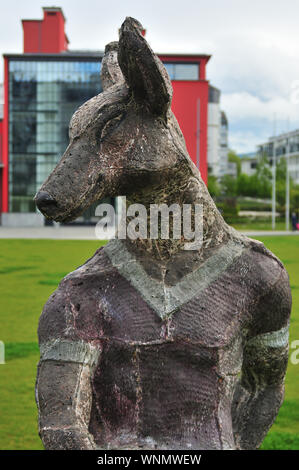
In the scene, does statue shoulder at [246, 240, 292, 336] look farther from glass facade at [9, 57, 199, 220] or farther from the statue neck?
glass facade at [9, 57, 199, 220]

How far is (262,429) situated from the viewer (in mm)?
2281

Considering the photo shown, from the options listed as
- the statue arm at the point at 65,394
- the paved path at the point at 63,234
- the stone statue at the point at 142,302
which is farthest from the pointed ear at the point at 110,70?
the paved path at the point at 63,234

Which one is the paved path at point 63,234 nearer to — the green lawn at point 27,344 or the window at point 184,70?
the green lawn at point 27,344

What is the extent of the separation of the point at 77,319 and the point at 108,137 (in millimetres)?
592

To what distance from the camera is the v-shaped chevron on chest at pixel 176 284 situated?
6.64 feet

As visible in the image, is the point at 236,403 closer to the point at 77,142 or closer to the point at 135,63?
the point at 77,142

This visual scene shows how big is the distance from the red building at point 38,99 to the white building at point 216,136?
13.6 m

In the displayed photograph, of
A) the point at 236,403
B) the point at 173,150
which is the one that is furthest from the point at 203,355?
the point at 173,150

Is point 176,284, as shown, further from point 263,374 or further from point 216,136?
point 216,136

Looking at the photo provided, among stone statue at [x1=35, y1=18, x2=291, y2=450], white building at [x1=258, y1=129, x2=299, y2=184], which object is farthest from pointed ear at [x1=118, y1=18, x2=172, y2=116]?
white building at [x1=258, y1=129, x2=299, y2=184]

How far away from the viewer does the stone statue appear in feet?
6.12

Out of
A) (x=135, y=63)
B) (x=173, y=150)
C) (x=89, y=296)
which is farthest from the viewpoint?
(x=89, y=296)

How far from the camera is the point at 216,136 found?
5041cm

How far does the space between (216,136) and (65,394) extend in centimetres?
4957
